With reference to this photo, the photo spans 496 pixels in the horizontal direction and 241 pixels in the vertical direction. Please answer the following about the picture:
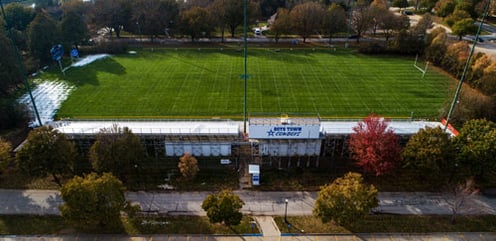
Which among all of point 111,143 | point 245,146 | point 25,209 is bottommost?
point 25,209

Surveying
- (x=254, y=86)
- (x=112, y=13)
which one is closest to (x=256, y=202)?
(x=254, y=86)

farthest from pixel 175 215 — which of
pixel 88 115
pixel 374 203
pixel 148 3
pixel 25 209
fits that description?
pixel 148 3

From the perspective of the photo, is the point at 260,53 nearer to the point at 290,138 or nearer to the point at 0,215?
the point at 290,138

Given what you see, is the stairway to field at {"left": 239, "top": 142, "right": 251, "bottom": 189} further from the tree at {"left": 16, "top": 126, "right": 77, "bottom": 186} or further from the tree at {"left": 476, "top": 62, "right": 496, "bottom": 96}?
the tree at {"left": 476, "top": 62, "right": 496, "bottom": 96}

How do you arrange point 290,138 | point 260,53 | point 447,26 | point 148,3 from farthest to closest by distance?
point 447,26
point 148,3
point 260,53
point 290,138

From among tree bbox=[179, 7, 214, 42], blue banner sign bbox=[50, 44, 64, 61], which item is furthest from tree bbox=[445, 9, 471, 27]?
blue banner sign bbox=[50, 44, 64, 61]

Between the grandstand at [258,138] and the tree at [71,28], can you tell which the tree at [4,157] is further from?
the tree at [71,28]
